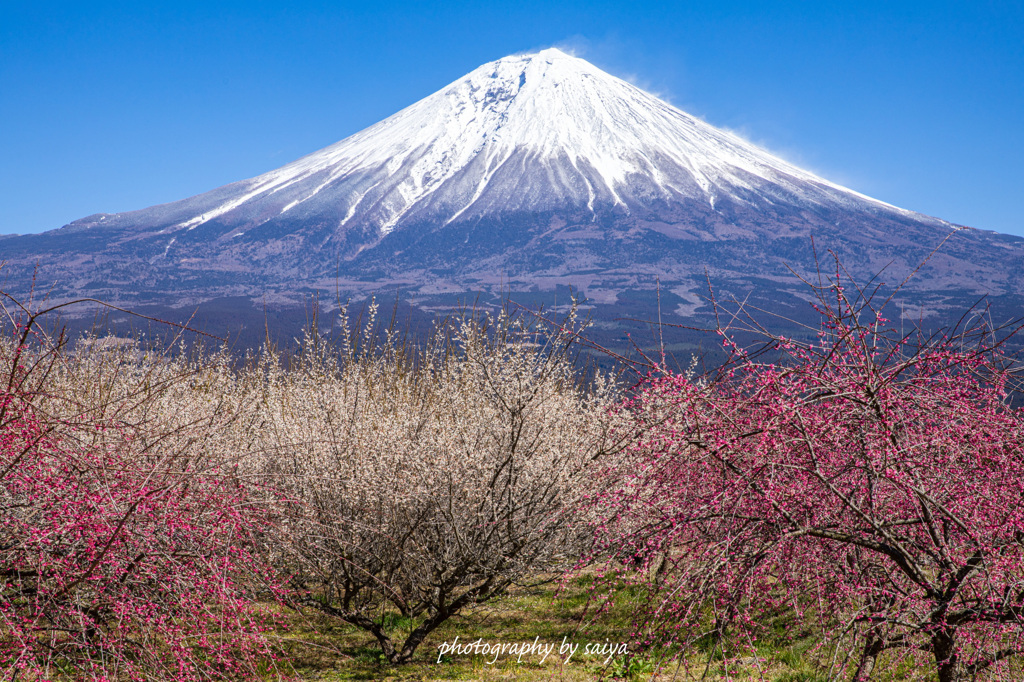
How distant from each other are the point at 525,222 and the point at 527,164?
71.7ft

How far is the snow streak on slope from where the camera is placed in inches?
6481

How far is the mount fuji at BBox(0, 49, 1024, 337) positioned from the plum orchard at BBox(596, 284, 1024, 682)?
10608cm

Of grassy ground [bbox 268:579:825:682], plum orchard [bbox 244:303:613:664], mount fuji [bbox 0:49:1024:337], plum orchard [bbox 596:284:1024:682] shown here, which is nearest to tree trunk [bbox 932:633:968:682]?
plum orchard [bbox 596:284:1024:682]

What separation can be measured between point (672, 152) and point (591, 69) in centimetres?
3741

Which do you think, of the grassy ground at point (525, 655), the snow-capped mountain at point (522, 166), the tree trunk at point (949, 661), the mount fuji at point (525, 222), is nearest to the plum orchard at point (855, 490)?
the tree trunk at point (949, 661)

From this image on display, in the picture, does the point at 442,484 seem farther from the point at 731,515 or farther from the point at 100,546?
the point at 731,515

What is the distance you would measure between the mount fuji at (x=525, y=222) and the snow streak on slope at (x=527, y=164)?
0.54 metres

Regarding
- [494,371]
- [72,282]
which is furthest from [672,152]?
[494,371]

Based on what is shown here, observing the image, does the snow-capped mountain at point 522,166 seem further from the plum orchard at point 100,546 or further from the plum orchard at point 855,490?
the plum orchard at point 100,546

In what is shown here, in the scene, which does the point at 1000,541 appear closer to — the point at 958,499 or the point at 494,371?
the point at 958,499

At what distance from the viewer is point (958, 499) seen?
247cm

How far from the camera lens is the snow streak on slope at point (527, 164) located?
16462 centimetres

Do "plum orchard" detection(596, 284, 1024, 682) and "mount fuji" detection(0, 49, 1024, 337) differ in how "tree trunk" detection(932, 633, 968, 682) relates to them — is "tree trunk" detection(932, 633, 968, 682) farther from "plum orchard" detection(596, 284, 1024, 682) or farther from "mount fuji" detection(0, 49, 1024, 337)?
"mount fuji" detection(0, 49, 1024, 337)

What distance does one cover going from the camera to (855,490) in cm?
250
